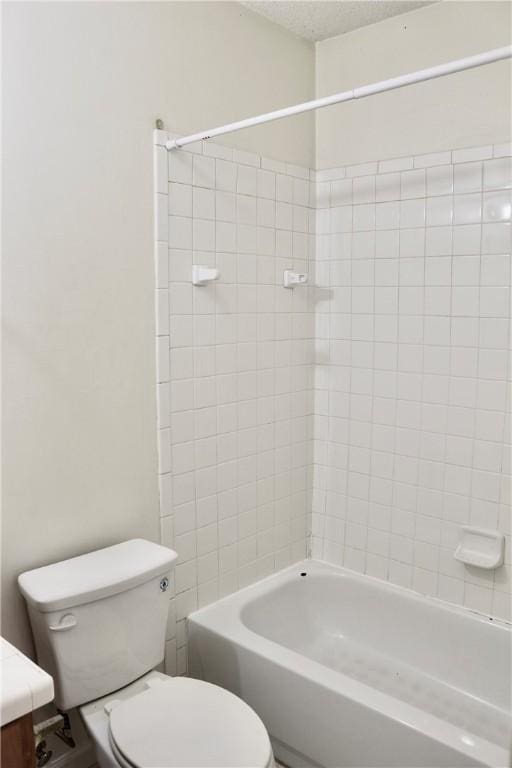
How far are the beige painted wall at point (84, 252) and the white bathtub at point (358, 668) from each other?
1.83ft

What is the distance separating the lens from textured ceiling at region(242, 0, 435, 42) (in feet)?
7.45

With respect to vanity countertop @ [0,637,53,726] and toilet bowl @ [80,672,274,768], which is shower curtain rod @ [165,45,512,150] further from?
toilet bowl @ [80,672,274,768]

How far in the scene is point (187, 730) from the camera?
1608mm

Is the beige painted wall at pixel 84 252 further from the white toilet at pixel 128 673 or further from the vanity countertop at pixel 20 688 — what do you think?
the vanity countertop at pixel 20 688

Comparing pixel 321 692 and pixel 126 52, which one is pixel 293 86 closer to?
pixel 126 52

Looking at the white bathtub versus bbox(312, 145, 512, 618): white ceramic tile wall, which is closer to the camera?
the white bathtub

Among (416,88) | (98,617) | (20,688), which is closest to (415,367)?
(416,88)

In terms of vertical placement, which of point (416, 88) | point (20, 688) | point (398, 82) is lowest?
point (20, 688)

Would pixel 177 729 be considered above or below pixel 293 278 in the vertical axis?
below

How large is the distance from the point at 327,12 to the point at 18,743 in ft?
8.10

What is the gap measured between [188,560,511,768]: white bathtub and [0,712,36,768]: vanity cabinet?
0.91 meters

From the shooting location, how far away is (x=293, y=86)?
8.29 feet

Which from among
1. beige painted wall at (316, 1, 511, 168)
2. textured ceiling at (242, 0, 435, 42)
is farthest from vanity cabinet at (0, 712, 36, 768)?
textured ceiling at (242, 0, 435, 42)

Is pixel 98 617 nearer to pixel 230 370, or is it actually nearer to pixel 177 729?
pixel 177 729
